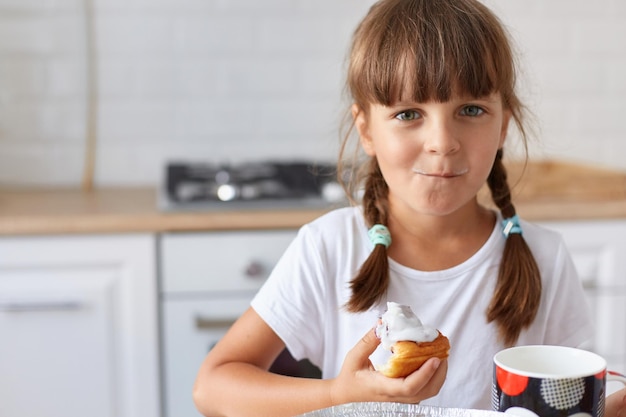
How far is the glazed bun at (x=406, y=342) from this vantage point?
29.5 inches

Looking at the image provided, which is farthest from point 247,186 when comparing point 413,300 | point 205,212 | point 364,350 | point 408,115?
point 364,350

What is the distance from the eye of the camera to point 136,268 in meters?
1.93

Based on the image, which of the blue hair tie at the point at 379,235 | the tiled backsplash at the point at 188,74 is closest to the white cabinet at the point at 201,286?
the tiled backsplash at the point at 188,74

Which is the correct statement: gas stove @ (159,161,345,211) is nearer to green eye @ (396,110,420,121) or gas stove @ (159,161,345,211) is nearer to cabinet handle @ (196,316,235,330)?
cabinet handle @ (196,316,235,330)

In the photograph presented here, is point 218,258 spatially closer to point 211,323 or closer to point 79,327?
point 211,323

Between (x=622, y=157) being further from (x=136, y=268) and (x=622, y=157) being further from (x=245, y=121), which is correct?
(x=136, y=268)

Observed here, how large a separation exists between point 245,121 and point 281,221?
582 mm

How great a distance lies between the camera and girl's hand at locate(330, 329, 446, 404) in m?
0.75

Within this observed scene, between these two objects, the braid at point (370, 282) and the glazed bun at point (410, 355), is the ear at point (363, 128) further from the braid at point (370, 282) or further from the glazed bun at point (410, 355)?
the glazed bun at point (410, 355)

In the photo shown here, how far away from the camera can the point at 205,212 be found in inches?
76.7

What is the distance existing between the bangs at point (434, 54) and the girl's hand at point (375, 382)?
1.04 ft

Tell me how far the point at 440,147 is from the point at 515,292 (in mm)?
273

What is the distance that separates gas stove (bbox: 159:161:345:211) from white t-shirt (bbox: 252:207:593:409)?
0.67 meters

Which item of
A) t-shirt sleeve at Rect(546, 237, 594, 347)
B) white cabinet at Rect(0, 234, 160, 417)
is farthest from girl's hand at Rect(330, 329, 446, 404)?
white cabinet at Rect(0, 234, 160, 417)
